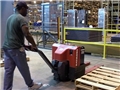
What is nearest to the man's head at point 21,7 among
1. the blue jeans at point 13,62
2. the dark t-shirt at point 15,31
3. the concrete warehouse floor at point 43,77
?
the dark t-shirt at point 15,31

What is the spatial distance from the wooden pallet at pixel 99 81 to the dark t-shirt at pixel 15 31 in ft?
4.27

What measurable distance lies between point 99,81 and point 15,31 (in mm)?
1724

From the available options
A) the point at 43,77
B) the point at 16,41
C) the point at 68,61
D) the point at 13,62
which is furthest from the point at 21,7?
the point at 43,77

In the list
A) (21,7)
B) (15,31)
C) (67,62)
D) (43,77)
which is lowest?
(43,77)

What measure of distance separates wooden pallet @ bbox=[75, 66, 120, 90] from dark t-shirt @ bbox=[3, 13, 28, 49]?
130 cm

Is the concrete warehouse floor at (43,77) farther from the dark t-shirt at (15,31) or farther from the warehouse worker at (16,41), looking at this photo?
the dark t-shirt at (15,31)

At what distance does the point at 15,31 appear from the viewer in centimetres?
296

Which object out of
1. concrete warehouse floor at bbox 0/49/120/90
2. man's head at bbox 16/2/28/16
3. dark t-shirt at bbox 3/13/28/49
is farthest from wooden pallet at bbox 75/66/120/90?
man's head at bbox 16/2/28/16

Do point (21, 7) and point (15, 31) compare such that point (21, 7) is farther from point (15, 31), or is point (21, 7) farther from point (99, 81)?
point (99, 81)

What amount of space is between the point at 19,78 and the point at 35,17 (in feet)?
40.3

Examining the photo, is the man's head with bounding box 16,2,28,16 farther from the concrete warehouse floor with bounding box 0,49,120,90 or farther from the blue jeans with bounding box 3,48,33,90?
the concrete warehouse floor with bounding box 0,49,120,90

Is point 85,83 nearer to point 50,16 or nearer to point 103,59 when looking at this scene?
point 103,59

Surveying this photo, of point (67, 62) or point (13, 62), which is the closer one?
point (13, 62)

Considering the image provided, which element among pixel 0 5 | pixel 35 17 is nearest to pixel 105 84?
pixel 0 5
